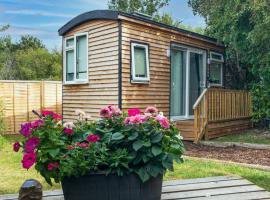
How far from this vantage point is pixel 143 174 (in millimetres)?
2322

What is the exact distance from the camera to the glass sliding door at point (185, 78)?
33.9 ft

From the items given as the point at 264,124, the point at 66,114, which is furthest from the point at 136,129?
the point at 264,124

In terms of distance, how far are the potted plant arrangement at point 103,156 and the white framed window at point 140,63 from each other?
641 cm

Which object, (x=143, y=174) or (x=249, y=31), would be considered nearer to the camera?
(x=143, y=174)

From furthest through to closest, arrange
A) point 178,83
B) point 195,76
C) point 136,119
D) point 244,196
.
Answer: point 195,76, point 178,83, point 244,196, point 136,119

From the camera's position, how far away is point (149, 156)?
7.71 feet

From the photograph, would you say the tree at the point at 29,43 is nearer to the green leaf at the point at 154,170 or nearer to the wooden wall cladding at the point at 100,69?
the wooden wall cladding at the point at 100,69

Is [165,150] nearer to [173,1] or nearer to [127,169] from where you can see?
[127,169]

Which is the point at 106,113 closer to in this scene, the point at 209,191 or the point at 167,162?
the point at 167,162

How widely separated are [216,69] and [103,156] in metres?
10.0

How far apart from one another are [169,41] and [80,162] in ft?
26.1

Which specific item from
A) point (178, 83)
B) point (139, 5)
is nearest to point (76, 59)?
point (178, 83)

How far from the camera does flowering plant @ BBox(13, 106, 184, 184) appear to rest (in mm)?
2256

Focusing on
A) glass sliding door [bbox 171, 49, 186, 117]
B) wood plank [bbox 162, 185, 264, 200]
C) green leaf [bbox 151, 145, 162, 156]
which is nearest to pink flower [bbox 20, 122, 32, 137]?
green leaf [bbox 151, 145, 162, 156]
